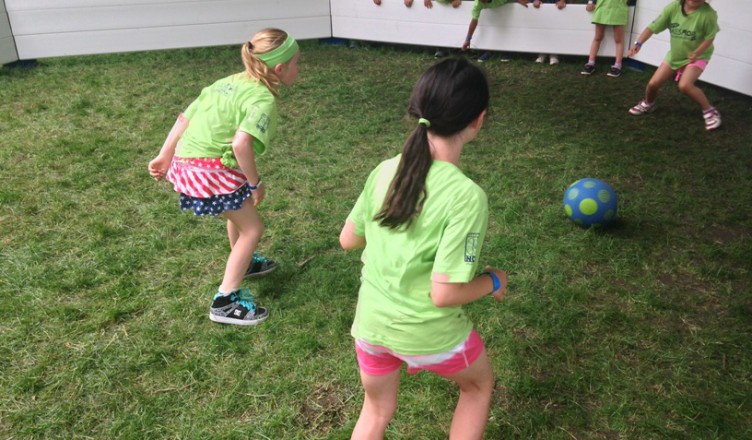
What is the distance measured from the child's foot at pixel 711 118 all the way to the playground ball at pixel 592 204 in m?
2.77

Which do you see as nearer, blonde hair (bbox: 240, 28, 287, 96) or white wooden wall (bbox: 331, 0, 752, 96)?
blonde hair (bbox: 240, 28, 287, 96)

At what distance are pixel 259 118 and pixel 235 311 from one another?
3.83 feet

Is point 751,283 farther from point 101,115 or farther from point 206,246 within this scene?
point 101,115

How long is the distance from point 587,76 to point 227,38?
5659mm

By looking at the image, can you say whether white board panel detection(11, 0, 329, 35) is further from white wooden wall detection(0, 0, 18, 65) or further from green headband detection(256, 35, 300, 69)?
green headband detection(256, 35, 300, 69)

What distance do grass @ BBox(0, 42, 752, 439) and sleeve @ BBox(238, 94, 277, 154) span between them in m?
1.13

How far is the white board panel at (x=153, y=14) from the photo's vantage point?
30.9 feet

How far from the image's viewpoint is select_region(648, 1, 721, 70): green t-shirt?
6.31 metres

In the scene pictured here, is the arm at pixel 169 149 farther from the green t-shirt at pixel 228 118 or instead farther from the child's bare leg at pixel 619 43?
the child's bare leg at pixel 619 43

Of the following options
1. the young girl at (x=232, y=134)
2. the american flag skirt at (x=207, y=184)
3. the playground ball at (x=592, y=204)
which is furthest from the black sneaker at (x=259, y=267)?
the playground ball at (x=592, y=204)

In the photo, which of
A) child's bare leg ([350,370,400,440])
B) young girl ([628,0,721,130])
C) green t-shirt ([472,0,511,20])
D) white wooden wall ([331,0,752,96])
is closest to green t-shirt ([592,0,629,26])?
white wooden wall ([331,0,752,96])

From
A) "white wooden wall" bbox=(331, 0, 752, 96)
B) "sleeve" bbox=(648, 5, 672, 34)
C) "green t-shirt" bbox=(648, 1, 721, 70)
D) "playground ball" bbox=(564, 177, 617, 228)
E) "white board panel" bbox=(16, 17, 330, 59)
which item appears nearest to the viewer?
"playground ball" bbox=(564, 177, 617, 228)

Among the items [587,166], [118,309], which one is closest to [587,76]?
[587,166]

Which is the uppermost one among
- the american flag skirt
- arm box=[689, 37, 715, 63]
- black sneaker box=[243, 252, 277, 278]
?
the american flag skirt
